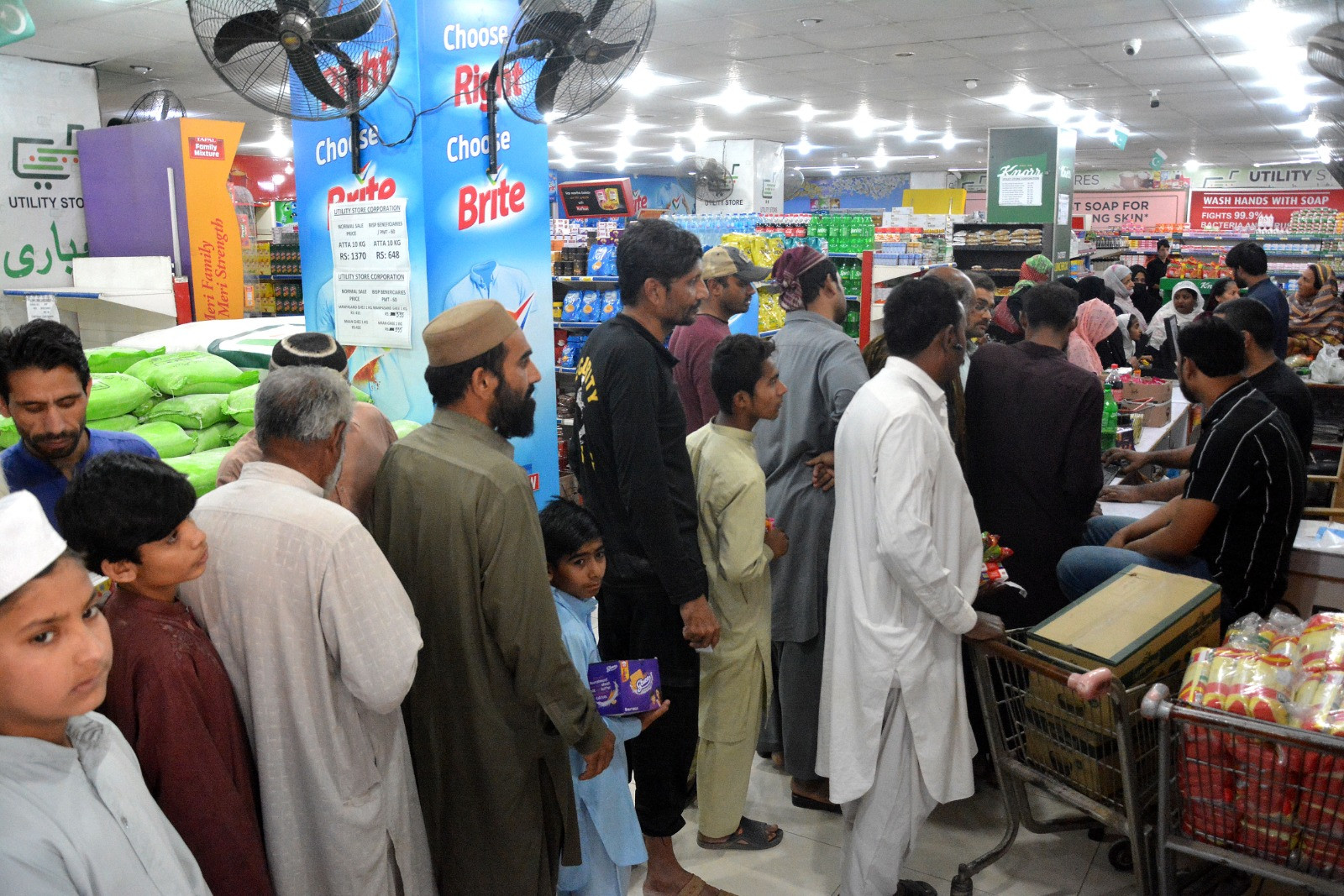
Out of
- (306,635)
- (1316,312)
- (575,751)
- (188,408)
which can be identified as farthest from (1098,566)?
(1316,312)

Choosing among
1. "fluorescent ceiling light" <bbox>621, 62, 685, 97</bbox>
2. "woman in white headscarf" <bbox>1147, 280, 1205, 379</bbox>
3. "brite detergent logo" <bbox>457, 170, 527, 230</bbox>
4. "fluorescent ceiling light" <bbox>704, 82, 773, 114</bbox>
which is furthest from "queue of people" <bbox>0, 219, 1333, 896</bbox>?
"fluorescent ceiling light" <bbox>704, 82, 773, 114</bbox>

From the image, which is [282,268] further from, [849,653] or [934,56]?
[849,653]

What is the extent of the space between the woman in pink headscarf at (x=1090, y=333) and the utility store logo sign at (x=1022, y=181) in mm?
3481

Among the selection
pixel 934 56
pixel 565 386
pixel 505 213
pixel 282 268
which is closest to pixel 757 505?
pixel 505 213

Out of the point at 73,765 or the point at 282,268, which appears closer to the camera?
the point at 73,765

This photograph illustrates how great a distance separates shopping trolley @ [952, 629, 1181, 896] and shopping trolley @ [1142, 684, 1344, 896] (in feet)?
0.31

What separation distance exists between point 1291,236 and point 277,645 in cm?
1349

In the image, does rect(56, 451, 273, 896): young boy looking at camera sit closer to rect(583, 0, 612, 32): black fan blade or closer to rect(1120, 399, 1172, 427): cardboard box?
rect(583, 0, 612, 32): black fan blade

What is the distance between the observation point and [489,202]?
4.42 metres

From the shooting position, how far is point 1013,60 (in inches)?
384

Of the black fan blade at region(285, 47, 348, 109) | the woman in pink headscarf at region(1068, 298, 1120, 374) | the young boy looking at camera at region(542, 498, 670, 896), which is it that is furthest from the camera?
the woman in pink headscarf at region(1068, 298, 1120, 374)

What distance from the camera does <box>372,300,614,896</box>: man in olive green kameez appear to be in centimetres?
197

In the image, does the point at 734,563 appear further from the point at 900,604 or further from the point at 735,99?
the point at 735,99

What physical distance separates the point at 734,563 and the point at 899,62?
8605mm
